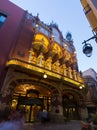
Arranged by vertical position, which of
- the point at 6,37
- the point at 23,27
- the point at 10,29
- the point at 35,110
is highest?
the point at 23,27

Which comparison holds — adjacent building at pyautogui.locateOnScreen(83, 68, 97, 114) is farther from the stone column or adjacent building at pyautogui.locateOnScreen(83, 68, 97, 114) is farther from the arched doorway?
the arched doorway

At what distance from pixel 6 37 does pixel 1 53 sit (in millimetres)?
2396

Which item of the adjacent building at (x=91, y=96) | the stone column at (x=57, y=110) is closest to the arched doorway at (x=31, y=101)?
the stone column at (x=57, y=110)

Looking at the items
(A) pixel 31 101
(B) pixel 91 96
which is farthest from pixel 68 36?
(A) pixel 31 101

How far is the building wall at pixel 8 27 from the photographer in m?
12.4

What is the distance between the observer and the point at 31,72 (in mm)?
12305

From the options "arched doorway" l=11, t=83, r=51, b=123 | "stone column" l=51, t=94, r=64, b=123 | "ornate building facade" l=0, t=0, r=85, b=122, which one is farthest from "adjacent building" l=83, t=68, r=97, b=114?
"arched doorway" l=11, t=83, r=51, b=123

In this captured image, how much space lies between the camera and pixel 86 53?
5.95 meters

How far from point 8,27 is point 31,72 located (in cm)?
671

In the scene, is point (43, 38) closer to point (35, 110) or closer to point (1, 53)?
Answer: point (1, 53)

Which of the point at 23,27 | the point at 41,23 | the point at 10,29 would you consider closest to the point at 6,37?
the point at 10,29

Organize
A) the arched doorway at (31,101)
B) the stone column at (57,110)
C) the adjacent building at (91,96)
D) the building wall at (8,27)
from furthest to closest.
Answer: the adjacent building at (91,96) < the arched doorway at (31,101) < the building wall at (8,27) < the stone column at (57,110)

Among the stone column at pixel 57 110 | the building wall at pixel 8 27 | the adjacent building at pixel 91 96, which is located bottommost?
the stone column at pixel 57 110

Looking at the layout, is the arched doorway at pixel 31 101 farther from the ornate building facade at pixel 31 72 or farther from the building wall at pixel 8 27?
the building wall at pixel 8 27
